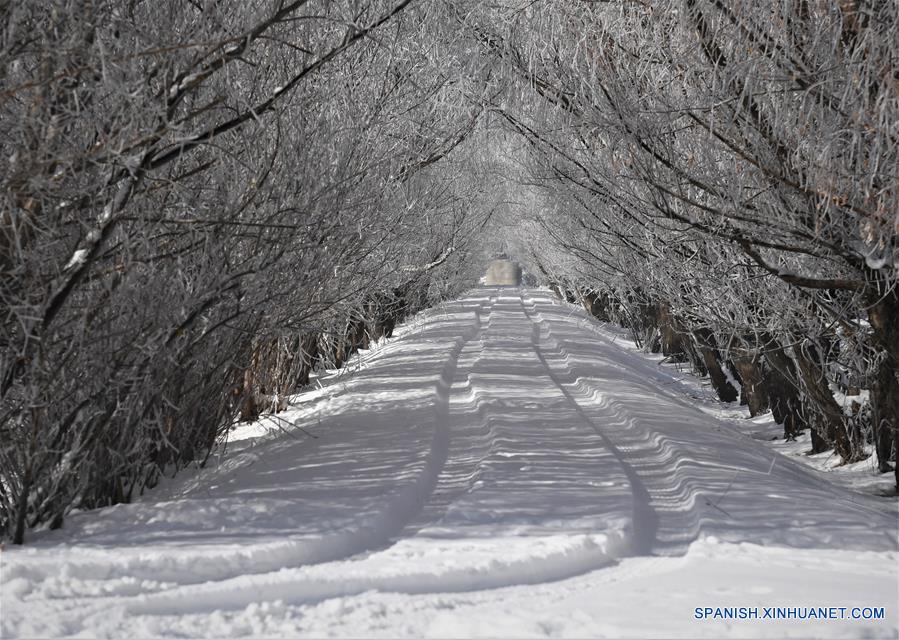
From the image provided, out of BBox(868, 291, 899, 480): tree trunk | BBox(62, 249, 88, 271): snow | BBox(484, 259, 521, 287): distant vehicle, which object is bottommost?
BBox(868, 291, 899, 480): tree trunk

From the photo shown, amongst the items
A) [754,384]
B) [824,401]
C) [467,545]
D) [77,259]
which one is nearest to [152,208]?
[77,259]

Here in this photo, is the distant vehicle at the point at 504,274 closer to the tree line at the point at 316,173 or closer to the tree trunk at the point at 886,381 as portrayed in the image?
the tree line at the point at 316,173

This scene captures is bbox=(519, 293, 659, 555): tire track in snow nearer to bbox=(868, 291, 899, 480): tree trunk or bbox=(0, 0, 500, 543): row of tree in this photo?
bbox=(868, 291, 899, 480): tree trunk

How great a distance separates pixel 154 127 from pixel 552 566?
3426 mm

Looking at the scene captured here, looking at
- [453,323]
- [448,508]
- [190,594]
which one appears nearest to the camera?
[190,594]

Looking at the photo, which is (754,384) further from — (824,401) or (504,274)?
(504,274)

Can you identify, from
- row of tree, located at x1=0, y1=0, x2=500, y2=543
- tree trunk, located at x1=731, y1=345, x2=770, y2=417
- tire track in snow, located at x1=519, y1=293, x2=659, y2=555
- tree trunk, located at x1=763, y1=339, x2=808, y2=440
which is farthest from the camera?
tree trunk, located at x1=731, y1=345, x2=770, y2=417

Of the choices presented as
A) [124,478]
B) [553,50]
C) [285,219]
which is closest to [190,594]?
[124,478]

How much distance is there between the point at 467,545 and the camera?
5875mm

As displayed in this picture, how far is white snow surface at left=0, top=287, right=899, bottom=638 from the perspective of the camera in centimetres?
466

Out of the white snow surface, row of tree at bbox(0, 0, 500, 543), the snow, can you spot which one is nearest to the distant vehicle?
the white snow surface

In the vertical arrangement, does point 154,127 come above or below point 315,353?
above

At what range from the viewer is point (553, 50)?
912cm

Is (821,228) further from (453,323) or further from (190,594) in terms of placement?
(453,323)
